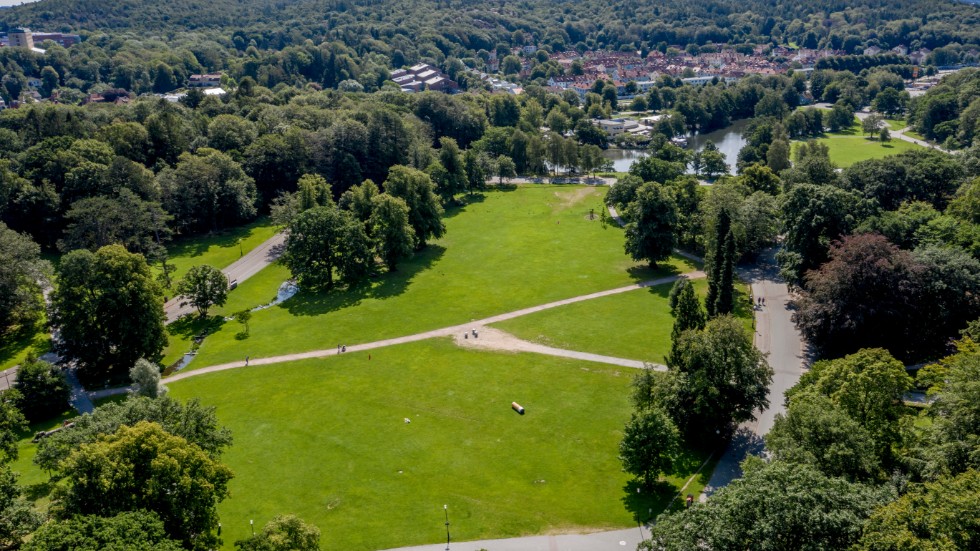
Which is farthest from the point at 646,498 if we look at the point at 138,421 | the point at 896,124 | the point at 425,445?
the point at 896,124

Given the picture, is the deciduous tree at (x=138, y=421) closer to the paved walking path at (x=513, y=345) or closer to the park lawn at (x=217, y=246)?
the paved walking path at (x=513, y=345)

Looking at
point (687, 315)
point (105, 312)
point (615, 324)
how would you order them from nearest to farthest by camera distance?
point (687, 315)
point (105, 312)
point (615, 324)

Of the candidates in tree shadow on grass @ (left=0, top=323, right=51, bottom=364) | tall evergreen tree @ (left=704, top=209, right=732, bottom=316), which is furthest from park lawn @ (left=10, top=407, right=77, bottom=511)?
tall evergreen tree @ (left=704, top=209, right=732, bottom=316)

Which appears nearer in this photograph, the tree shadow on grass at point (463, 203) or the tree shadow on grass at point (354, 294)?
the tree shadow on grass at point (354, 294)

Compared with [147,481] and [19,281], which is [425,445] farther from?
[19,281]

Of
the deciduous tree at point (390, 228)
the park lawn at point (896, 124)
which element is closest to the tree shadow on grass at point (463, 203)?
the deciduous tree at point (390, 228)

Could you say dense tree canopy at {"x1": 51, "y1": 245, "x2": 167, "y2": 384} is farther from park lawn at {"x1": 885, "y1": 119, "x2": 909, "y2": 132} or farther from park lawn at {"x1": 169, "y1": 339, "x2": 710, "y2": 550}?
park lawn at {"x1": 885, "y1": 119, "x2": 909, "y2": 132}

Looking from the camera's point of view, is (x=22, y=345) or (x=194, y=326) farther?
(x=194, y=326)
